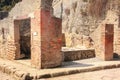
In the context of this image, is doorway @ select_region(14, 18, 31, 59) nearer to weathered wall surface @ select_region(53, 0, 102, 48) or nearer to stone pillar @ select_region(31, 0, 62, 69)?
stone pillar @ select_region(31, 0, 62, 69)

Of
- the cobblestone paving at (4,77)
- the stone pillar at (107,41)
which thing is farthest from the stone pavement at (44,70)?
the stone pillar at (107,41)

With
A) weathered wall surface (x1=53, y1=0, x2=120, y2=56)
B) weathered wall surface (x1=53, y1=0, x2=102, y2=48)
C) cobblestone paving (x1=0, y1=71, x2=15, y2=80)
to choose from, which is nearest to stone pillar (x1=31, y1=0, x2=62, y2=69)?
cobblestone paving (x1=0, y1=71, x2=15, y2=80)

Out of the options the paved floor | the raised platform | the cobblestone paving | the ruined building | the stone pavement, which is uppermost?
the ruined building

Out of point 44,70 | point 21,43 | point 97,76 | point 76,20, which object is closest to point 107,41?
point 97,76

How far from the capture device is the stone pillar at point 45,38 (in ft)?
27.0

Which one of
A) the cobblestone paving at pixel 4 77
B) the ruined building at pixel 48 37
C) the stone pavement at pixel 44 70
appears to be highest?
the ruined building at pixel 48 37

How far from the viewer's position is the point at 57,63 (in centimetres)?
866

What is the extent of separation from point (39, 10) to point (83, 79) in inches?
110

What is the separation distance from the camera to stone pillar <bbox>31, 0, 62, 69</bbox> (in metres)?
8.22

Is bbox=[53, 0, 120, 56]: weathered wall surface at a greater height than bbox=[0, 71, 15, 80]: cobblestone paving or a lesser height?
greater

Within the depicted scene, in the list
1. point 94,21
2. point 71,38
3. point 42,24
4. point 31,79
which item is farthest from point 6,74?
point 94,21

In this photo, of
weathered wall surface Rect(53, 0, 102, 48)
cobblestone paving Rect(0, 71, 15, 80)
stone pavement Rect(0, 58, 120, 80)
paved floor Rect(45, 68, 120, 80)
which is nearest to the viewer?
stone pavement Rect(0, 58, 120, 80)

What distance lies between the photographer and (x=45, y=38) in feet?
27.3

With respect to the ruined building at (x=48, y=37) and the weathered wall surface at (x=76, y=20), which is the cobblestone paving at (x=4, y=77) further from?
the weathered wall surface at (x=76, y=20)
